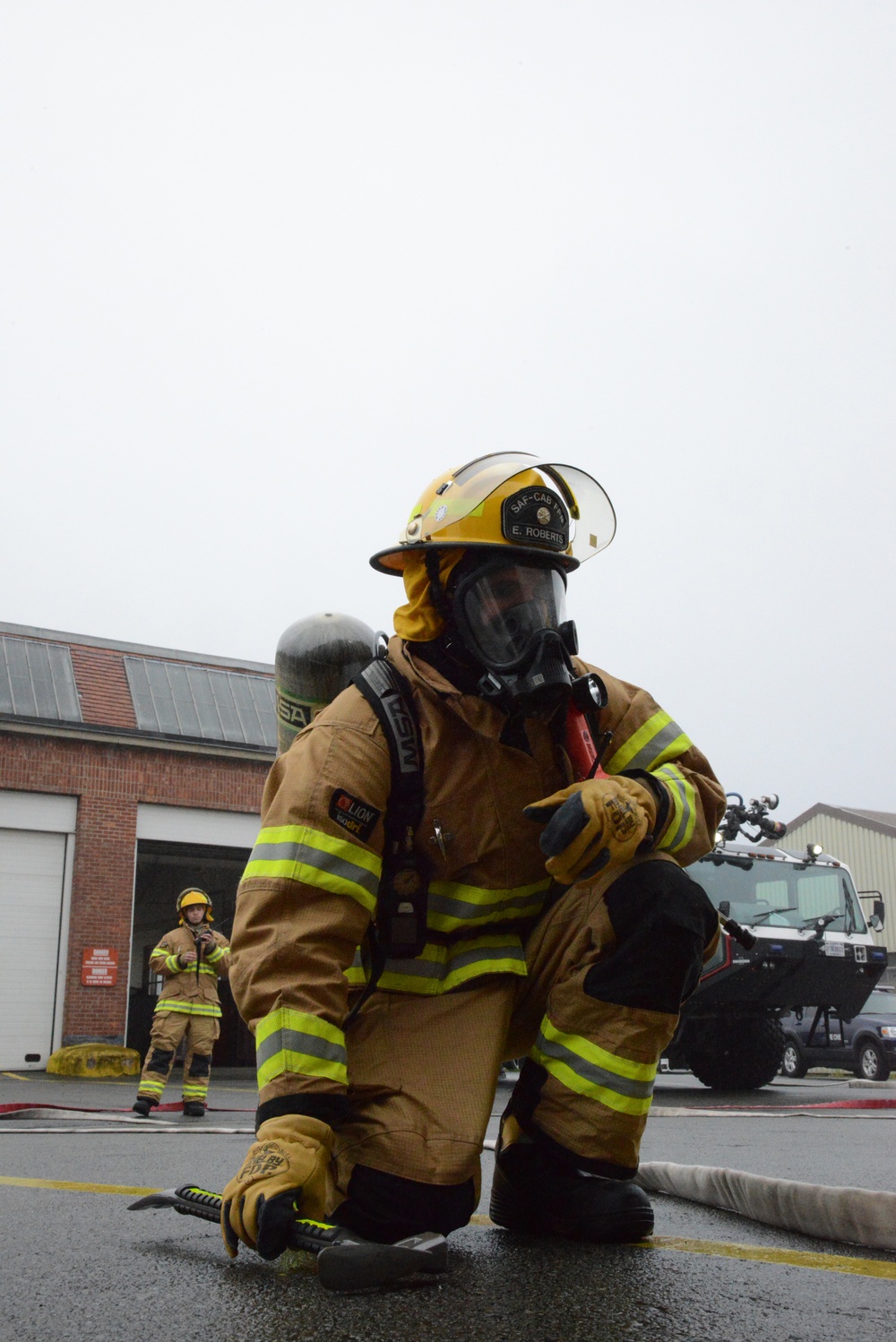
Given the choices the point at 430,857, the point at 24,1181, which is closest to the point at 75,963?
the point at 24,1181

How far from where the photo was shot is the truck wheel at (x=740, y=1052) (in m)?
11.4

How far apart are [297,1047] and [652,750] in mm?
1042

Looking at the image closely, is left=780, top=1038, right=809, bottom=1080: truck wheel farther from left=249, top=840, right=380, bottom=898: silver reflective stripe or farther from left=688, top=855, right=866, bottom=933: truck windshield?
left=249, top=840, right=380, bottom=898: silver reflective stripe

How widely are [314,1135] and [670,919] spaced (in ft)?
2.52

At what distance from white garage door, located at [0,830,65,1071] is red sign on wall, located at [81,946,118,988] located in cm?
41

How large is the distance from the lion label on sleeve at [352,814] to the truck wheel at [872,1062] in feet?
54.3

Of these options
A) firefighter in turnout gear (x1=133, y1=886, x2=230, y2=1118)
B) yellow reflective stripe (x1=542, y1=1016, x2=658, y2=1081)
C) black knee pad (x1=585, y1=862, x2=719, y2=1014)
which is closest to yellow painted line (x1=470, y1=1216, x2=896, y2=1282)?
yellow reflective stripe (x1=542, y1=1016, x2=658, y2=1081)

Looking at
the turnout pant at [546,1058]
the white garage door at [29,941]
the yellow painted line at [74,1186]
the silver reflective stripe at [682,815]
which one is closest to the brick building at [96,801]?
the white garage door at [29,941]

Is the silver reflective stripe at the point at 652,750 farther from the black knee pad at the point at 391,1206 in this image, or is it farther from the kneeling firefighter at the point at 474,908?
the black knee pad at the point at 391,1206

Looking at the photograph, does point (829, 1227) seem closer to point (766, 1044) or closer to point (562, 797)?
point (562, 797)

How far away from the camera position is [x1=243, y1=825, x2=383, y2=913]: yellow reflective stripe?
7.50 ft

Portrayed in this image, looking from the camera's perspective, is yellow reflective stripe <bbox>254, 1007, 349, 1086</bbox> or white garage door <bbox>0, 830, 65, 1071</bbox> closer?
yellow reflective stripe <bbox>254, 1007, 349, 1086</bbox>

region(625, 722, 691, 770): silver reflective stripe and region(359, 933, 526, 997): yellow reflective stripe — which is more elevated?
region(625, 722, 691, 770): silver reflective stripe

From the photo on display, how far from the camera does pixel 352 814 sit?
7.76ft
